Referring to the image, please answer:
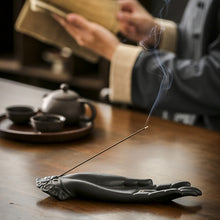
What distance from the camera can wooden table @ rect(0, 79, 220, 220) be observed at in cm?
89

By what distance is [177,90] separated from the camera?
6.07ft

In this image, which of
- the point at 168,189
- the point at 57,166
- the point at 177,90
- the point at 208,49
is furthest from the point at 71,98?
the point at 208,49

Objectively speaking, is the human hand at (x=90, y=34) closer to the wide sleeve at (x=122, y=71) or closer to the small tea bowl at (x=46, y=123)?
the wide sleeve at (x=122, y=71)

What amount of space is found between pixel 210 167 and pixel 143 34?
1.08m

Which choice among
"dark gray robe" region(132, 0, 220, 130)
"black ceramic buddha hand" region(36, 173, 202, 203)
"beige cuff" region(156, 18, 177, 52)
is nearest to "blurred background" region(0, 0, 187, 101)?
"beige cuff" region(156, 18, 177, 52)

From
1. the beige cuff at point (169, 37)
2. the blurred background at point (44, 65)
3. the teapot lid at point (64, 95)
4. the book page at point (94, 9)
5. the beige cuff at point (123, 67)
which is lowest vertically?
the blurred background at point (44, 65)

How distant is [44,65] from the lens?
13.3ft

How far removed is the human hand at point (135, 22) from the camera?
80.7 inches

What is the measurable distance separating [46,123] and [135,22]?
36.4 inches

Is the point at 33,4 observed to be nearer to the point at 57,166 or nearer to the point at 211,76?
the point at 211,76

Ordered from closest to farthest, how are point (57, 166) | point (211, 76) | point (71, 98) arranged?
1. point (57, 166)
2. point (71, 98)
3. point (211, 76)

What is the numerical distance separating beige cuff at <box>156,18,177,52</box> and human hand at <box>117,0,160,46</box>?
69 mm

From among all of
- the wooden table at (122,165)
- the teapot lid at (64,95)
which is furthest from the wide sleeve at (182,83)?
the teapot lid at (64,95)

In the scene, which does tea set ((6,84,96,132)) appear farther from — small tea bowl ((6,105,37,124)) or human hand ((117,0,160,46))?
human hand ((117,0,160,46))
